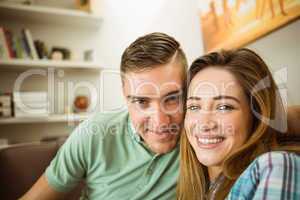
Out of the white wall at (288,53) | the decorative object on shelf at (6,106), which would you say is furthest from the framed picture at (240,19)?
the decorative object on shelf at (6,106)

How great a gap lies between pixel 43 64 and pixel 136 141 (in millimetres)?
863

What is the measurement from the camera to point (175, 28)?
1.06 metres

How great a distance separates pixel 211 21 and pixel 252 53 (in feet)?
1.32

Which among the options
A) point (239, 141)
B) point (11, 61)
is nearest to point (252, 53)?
point (239, 141)

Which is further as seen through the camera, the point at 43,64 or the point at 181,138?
the point at 43,64

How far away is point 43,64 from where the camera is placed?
152cm

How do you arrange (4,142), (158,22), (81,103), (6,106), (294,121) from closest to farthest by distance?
(294,121), (158,22), (81,103), (4,142), (6,106)

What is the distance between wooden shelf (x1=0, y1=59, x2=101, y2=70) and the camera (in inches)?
55.0

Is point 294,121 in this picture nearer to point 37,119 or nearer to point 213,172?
point 213,172

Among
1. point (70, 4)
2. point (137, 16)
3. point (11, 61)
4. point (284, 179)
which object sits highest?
point (70, 4)

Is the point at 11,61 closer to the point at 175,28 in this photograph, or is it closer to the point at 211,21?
the point at 175,28

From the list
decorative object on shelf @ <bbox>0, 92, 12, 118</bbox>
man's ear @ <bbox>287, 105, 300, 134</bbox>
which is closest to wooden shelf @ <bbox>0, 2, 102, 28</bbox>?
decorative object on shelf @ <bbox>0, 92, 12, 118</bbox>

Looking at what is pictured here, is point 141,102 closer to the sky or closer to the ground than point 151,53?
closer to the ground

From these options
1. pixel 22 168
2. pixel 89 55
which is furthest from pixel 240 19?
pixel 22 168
